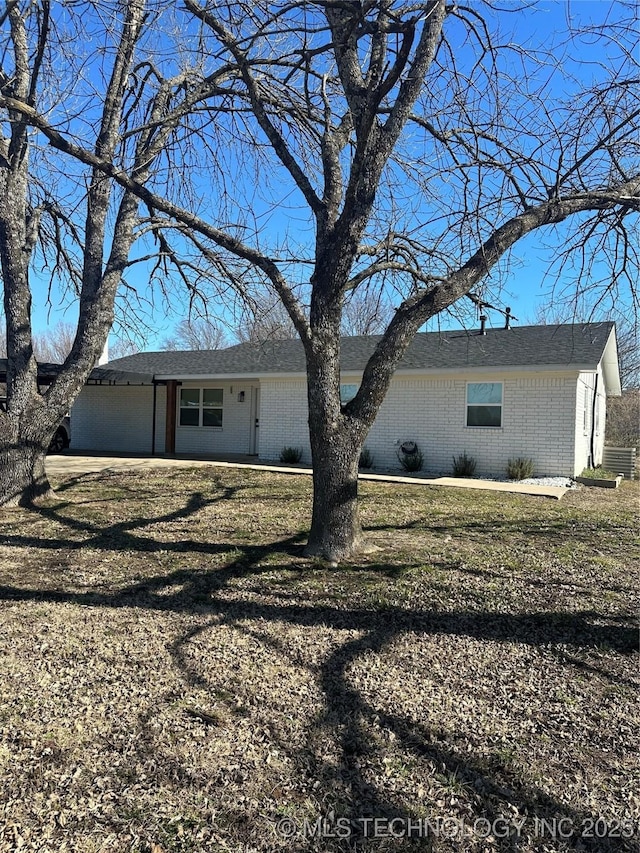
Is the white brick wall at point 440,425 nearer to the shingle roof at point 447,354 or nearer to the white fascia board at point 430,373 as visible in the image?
the white fascia board at point 430,373

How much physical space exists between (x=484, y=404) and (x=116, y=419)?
42.2 ft

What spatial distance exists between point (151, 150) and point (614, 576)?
7.79 meters

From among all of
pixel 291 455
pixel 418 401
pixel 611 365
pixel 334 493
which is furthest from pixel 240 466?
pixel 611 365

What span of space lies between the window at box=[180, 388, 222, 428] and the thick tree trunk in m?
13.0

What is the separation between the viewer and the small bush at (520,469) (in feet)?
40.0

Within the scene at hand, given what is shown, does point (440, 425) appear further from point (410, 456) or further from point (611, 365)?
point (611, 365)

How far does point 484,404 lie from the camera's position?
515 inches

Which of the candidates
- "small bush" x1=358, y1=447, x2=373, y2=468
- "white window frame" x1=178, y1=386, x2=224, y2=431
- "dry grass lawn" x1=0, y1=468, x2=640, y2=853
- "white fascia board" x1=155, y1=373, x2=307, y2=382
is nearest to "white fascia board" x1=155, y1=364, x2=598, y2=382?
"white fascia board" x1=155, y1=373, x2=307, y2=382

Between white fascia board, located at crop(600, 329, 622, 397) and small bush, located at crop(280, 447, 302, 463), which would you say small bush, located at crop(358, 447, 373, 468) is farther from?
white fascia board, located at crop(600, 329, 622, 397)

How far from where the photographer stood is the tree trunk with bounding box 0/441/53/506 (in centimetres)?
820

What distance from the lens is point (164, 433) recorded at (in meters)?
19.4

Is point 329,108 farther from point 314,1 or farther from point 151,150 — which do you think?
point 151,150

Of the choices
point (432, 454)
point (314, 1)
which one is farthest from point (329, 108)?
point (432, 454)

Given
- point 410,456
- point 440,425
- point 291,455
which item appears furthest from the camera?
point 291,455
